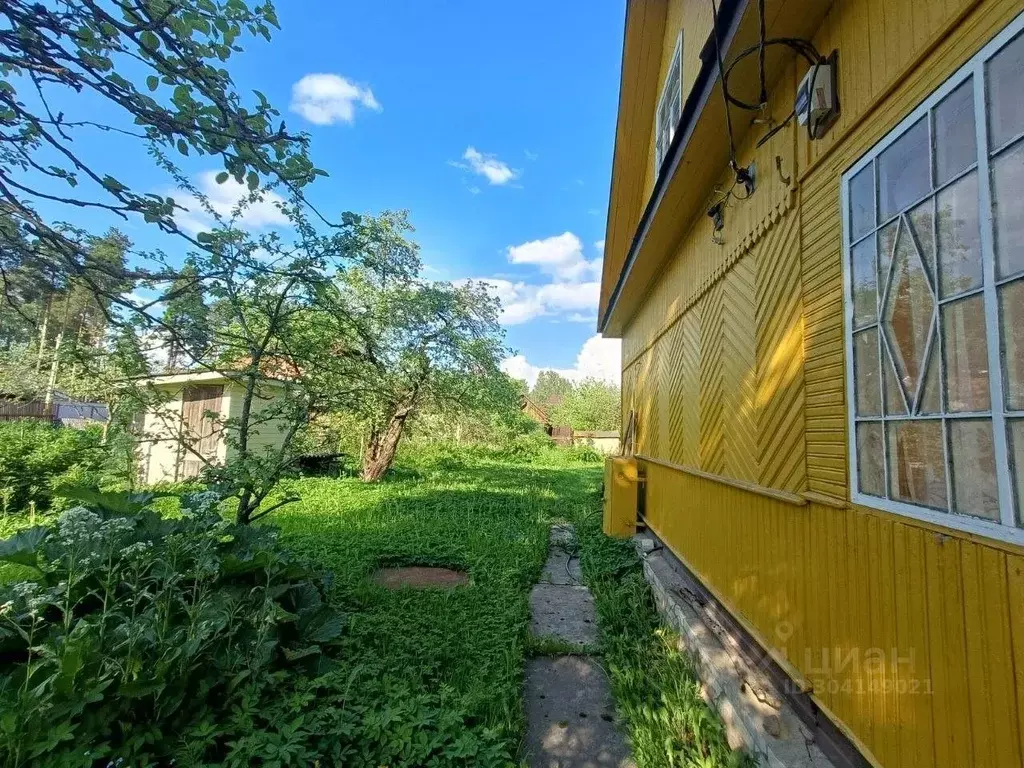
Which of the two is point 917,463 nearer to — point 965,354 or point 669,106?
point 965,354

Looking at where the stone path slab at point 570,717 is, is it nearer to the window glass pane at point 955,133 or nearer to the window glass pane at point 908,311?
the window glass pane at point 908,311

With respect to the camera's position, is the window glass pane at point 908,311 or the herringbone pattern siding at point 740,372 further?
the herringbone pattern siding at point 740,372

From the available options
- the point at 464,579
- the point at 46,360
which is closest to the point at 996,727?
the point at 464,579

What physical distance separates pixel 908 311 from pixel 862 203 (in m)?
0.58

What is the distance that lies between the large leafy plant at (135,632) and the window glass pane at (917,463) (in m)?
3.00

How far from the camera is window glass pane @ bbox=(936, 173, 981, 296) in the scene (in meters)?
1.31

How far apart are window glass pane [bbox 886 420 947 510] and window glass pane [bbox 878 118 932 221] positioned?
797mm

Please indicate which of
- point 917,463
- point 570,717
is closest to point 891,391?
point 917,463

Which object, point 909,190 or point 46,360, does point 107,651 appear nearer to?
point 46,360

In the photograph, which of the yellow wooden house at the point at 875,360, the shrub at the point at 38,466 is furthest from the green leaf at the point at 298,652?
the shrub at the point at 38,466

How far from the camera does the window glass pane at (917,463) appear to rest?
4.67ft

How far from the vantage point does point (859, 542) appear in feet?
5.77

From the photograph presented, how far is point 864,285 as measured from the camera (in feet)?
5.95

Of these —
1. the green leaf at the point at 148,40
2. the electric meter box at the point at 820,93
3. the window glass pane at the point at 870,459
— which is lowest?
the window glass pane at the point at 870,459
